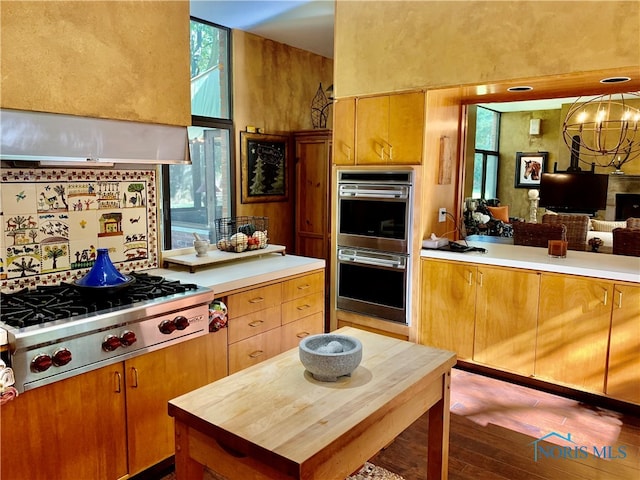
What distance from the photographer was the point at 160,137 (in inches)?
99.7

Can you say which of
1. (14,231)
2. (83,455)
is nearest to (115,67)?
(14,231)

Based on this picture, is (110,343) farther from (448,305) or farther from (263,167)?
(263,167)

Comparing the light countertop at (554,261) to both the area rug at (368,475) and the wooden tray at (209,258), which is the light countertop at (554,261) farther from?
the area rug at (368,475)

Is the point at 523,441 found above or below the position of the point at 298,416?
below

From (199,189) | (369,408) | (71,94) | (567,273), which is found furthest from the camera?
(199,189)

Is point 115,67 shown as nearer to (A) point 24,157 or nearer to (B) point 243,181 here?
(A) point 24,157

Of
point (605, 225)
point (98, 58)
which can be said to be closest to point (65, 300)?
point (98, 58)

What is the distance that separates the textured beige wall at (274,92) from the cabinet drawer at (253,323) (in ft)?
7.39

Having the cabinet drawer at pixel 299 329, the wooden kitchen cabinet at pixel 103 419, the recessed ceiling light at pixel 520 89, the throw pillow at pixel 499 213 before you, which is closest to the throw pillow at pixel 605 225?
the throw pillow at pixel 499 213

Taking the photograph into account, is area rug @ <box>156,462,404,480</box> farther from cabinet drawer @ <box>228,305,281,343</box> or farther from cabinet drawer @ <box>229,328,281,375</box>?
cabinet drawer @ <box>228,305,281,343</box>

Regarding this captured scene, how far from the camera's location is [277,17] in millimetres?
4480

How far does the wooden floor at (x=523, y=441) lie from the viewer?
2.46m

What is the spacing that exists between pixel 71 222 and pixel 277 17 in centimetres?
290

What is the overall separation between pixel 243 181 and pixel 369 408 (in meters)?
3.79
